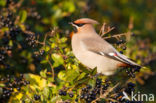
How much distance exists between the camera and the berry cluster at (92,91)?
2.46 metres

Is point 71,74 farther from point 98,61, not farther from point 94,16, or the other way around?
point 94,16

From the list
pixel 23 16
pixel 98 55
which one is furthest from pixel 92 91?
pixel 23 16

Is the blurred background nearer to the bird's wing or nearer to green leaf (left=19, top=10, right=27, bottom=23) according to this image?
green leaf (left=19, top=10, right=27, bottom=23)

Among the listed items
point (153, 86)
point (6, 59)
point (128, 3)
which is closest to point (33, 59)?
point (6, 59)

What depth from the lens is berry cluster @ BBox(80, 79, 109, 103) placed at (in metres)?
2.46

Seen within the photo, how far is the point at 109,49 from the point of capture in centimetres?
302

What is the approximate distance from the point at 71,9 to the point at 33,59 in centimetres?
92

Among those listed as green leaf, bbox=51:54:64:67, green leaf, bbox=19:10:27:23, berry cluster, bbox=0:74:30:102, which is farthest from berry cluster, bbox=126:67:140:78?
green leaf, bbox=19:10:27:23

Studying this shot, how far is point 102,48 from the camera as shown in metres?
3.09

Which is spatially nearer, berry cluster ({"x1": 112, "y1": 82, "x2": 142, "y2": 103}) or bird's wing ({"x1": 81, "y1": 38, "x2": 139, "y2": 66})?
berry cluster ({"x1": 112, "y1": 82, "x2": 142, "y2": 103})

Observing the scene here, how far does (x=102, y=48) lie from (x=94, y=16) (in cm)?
242

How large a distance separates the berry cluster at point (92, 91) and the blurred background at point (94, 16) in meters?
0.74

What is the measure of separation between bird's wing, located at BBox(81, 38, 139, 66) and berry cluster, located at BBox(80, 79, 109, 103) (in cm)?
42

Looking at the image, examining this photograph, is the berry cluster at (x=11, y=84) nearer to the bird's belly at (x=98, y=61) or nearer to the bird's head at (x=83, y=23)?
the bird's belly at (x=98, y=61)
